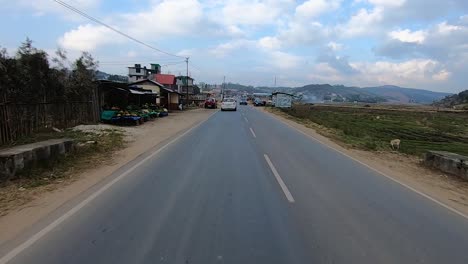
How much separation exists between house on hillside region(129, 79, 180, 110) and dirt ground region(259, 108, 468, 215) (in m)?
35.8

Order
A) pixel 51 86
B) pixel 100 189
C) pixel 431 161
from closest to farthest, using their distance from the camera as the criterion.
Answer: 1. pixel 100 189
2. pixel 431 161
3. pixel 51 86

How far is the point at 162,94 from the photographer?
51281mm

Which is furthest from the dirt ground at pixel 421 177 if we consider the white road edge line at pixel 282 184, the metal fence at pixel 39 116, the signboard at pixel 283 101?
the signboard at pixel 283 101

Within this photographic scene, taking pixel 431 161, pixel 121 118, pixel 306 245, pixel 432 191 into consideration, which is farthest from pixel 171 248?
pixel 121 118

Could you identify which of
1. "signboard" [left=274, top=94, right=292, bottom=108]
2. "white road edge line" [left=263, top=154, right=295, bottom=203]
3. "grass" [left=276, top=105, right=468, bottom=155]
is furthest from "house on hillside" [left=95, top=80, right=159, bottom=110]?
"signboard" [left=274, top=94, right=292, bottom=108]

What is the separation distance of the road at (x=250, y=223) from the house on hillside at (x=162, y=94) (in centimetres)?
3906

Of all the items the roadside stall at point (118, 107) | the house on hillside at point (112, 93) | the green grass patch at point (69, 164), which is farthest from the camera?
the house on hillside at point (112, 93)

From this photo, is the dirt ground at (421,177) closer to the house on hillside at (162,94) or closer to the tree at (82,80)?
the tree at (82,80)

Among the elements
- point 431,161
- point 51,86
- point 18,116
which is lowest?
point 431,161

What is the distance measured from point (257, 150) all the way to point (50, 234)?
31.2 ft

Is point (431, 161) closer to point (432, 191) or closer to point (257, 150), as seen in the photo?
point (432, 191)

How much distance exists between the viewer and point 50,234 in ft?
16.5

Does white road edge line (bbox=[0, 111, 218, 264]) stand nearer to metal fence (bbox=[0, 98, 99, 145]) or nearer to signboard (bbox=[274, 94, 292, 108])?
metal fence (bbox=[0, 98, 99, 145])

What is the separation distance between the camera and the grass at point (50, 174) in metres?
7.03
